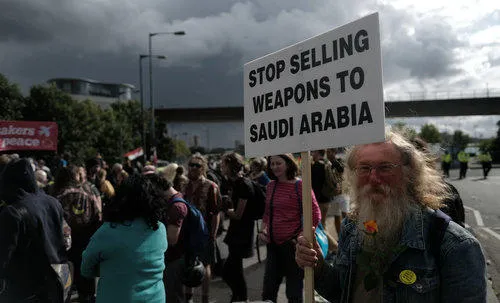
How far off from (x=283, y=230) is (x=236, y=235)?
889mm

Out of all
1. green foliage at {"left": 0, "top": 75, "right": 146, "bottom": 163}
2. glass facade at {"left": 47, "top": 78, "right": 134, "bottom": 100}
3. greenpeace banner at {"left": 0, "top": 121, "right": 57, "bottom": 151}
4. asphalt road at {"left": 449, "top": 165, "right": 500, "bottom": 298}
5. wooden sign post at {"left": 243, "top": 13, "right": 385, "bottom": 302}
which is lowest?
asphalt road at {"left": 449, "top": 165, "right": 500, "bottom": 298}

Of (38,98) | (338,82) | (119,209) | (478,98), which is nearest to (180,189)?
(119,209)

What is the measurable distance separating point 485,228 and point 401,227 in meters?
8.75

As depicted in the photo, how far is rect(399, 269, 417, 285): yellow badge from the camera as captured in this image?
166 cm

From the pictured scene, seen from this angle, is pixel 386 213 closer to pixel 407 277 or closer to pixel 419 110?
pixel 407 277

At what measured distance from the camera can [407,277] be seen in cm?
167

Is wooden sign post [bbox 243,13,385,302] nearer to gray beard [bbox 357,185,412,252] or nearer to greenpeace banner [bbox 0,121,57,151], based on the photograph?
gray beard [bbox 357,185,412,252]

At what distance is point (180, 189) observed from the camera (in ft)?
19.1

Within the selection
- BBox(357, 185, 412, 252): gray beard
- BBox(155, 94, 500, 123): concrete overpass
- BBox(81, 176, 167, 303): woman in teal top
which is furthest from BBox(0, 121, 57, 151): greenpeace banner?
BBox(155, 94, 500, 123): concrete overpass

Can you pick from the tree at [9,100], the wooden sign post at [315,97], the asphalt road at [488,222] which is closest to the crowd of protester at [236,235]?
the wooden sign post at [315,97]

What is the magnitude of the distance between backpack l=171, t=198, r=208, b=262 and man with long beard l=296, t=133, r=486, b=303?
2.02 m

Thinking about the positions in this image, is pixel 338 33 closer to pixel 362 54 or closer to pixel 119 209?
pixel 362 54

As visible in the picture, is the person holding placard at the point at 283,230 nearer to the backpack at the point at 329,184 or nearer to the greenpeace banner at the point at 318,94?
the greenpeace banner at the point at 318,94

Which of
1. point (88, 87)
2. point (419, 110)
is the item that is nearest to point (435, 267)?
point (419, 110)
